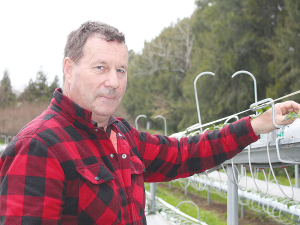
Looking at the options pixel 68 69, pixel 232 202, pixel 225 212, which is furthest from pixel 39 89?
pixel 68 69

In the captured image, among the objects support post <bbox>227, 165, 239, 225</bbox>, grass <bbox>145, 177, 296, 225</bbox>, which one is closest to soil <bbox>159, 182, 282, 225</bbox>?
grass <bbox>145, 177, 296, 225</bbox>

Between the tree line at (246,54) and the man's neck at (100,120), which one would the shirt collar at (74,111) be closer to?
the man's neck at (100,120)

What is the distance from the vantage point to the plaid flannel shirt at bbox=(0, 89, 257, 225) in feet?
2.86

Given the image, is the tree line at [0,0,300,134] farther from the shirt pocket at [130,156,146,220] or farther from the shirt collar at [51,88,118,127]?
the shirt collar at [51,88,118,127]

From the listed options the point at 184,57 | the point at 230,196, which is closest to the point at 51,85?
the point at 184,57

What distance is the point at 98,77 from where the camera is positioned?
1.12m

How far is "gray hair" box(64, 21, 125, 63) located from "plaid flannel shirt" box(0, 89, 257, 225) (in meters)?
0.16

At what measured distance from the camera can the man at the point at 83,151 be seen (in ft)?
2.90

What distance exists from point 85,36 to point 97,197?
58cm

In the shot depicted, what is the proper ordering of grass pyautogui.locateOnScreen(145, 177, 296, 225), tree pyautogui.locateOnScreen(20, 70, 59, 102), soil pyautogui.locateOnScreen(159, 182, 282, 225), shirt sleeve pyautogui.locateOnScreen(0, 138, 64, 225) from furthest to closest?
tree pyautogui.locateOnScreen(20, 70, 59, 102) → soil pyautogui.locateOnScreen(159, 182, 282, 225) → grass pyautogui.locateOnScreen(145, 177, 296, 225) → shirt sleeve pyautogui.locateOnScreen(0, 138, 64, 225)

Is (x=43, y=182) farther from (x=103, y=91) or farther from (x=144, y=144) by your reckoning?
(x=144, y=144)

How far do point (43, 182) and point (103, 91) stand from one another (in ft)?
1.31

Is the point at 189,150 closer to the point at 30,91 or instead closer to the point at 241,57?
the point at 241,57

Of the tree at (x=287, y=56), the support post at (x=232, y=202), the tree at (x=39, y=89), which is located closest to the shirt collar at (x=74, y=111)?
the support post at (x=232, y=202)
